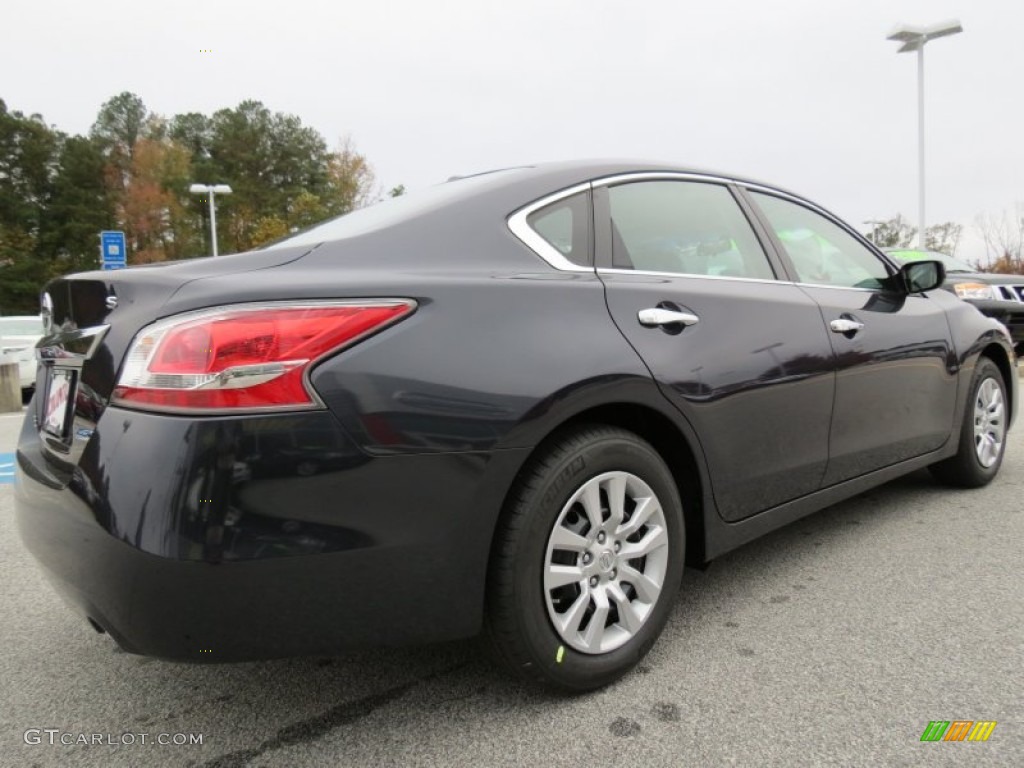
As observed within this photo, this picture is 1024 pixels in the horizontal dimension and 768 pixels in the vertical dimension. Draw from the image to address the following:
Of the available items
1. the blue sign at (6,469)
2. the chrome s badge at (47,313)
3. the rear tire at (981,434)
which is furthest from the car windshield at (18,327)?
the rear tire at (981,434)

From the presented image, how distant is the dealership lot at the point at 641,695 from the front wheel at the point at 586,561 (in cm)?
14

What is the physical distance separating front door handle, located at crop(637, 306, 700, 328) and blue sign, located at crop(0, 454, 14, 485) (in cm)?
479

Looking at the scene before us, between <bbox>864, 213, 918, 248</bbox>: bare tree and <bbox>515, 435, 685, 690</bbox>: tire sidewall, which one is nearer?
<bbox>515, 435, 685, 690</bbox>: tire sidewall

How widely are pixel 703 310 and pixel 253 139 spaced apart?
170 feet

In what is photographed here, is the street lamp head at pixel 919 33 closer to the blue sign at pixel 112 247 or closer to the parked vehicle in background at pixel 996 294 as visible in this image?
the parked vehicle in background at pixel 996 294

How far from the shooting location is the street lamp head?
15945 mm

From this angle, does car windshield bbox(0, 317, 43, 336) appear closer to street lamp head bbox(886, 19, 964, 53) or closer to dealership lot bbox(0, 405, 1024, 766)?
dealership lot bbox(0, 405, 1024, 766)

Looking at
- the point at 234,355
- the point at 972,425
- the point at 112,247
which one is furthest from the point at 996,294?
the point at 112,247

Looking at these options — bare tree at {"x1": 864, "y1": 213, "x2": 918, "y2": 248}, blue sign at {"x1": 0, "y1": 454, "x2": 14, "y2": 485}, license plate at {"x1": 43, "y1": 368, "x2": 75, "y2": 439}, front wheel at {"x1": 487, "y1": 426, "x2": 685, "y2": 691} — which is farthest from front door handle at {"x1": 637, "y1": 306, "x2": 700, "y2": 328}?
bare tree at {"x1": 864, "y1": 213, "x2": 918, "y2": 248}

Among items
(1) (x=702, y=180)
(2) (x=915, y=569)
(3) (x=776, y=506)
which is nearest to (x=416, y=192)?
(1) (x=702, y=180)

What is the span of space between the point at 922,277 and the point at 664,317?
6.19 feet

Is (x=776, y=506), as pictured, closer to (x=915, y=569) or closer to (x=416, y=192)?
(x=915, y=569)

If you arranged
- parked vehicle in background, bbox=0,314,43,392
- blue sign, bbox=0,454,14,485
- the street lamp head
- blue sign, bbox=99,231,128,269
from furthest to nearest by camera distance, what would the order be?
the street lamp head < blue sign, bbox=99,231,128,269 < parked vehicle in background, bbox=0,314,43,392 < blue sign, bbox=0,454,14,485

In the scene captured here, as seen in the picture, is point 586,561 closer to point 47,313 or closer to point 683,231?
point 683,231
